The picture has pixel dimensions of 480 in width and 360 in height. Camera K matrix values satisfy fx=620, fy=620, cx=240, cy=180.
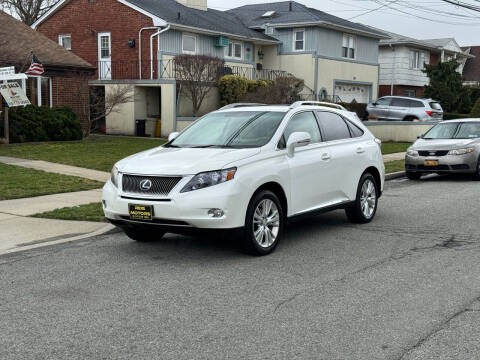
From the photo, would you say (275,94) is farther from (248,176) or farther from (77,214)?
(248,176)

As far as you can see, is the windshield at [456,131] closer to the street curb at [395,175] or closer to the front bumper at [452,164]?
the front bumper at [452,164]

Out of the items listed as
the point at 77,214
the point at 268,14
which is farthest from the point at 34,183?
the point at 268,14

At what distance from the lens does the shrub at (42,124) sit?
20.6m

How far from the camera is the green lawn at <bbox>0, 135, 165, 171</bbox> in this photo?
16025mm

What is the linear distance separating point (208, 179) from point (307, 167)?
1.65m

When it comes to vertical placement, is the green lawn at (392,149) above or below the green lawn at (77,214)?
below

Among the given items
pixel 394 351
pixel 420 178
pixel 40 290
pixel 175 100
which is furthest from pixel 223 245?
pixel 175 100

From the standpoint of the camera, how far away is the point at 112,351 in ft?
14.2

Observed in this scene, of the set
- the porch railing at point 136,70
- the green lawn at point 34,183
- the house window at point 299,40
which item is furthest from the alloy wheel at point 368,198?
the house window at point 299,40

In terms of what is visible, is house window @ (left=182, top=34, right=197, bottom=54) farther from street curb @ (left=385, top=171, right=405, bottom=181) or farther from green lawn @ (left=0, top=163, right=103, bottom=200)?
green lawn @ (left=0, top=163, right=103, bottom=200)

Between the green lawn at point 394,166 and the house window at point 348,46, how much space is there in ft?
69.0

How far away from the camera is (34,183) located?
12.1 meters

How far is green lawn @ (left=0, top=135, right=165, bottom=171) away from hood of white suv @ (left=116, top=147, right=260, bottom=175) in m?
7.67

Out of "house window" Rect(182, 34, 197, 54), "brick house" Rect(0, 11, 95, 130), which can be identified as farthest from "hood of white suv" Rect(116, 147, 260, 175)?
"house window" Rect(182, 34, 197, 54)
